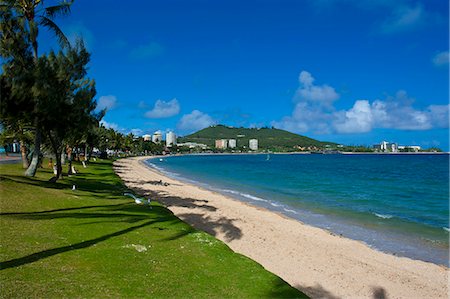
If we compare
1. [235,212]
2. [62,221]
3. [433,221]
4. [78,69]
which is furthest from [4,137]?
[433,221]

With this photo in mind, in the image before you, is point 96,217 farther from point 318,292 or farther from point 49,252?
point 318,292

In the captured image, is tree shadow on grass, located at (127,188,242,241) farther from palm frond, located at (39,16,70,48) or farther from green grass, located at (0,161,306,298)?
palm frond, located at (39,16,70,48)

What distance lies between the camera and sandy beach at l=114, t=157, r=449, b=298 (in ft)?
40.2

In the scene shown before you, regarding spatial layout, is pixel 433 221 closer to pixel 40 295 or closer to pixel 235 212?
pixel 235 212

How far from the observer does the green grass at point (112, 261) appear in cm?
745

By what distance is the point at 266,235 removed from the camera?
1900cm

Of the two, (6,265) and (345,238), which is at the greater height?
(6,265)

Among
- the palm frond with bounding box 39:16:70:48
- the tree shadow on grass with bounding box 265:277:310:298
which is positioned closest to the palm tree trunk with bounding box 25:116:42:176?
the palm frond with bounding box 39:16:70:48

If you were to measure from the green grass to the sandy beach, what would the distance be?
3347mm

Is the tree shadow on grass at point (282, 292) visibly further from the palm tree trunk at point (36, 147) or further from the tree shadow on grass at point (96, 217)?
the palm tree trunk at point (36, 147)

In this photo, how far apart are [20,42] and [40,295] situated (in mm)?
17983

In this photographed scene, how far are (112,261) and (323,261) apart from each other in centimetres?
925

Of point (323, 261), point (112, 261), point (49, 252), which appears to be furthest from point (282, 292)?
point (323, 261)

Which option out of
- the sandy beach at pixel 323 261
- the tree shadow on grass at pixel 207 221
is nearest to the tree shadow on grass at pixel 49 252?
→ the sandy beach at pixel 323 261
